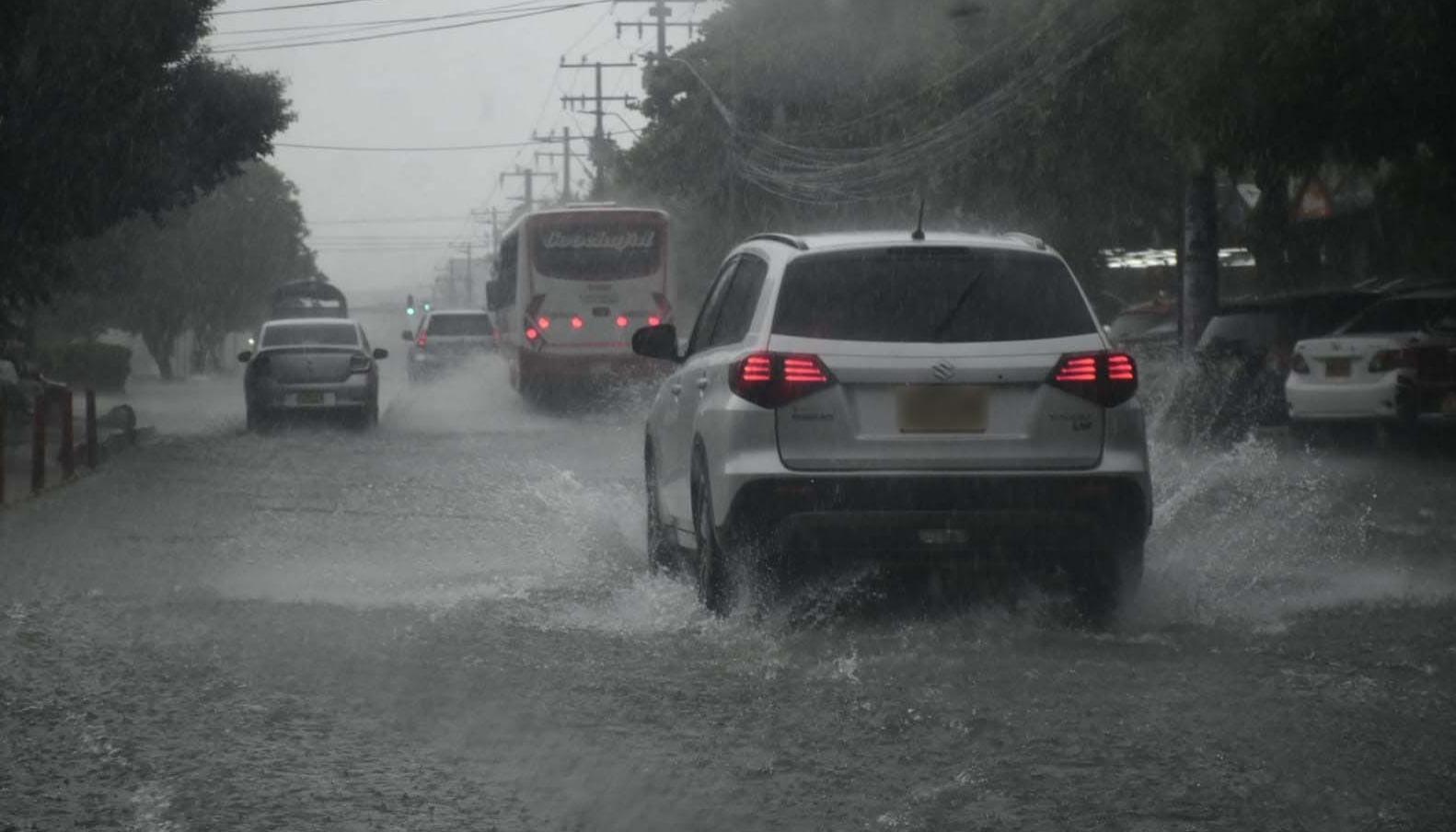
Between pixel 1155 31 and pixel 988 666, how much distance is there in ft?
53.9

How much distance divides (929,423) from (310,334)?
21661 mm

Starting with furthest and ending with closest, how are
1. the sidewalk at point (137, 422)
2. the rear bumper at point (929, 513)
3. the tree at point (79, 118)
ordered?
the tree at point (79, 118), the sidewalk at point (137, 422), the rear bumper at point (929, 513)

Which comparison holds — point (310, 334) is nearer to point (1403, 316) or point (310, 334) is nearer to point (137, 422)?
point (137, 422)

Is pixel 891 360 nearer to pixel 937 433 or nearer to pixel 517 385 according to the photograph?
pixel 937 433

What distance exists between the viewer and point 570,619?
31.6ft

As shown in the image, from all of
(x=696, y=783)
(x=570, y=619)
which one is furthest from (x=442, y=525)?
(x=696, y=783)

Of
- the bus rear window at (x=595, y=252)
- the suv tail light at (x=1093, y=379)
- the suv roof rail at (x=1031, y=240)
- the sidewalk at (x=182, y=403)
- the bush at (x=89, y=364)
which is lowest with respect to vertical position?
the sidewalk at (x=182, y=403)

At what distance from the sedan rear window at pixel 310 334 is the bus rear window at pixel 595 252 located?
433 centimetres

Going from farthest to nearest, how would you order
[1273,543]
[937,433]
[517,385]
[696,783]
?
[517,385]
[1273,543]
[937,433]
[696,783]

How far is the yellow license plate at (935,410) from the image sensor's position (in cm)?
866

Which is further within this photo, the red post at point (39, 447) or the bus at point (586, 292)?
the bus at point (586, 292)

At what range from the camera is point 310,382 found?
1093 inches

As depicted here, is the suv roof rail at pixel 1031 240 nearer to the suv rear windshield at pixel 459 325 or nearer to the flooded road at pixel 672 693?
the flooded road at pixel 672 693

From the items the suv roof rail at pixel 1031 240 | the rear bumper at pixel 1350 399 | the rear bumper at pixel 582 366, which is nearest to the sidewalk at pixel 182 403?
the rear bumper at pixel 582 366
